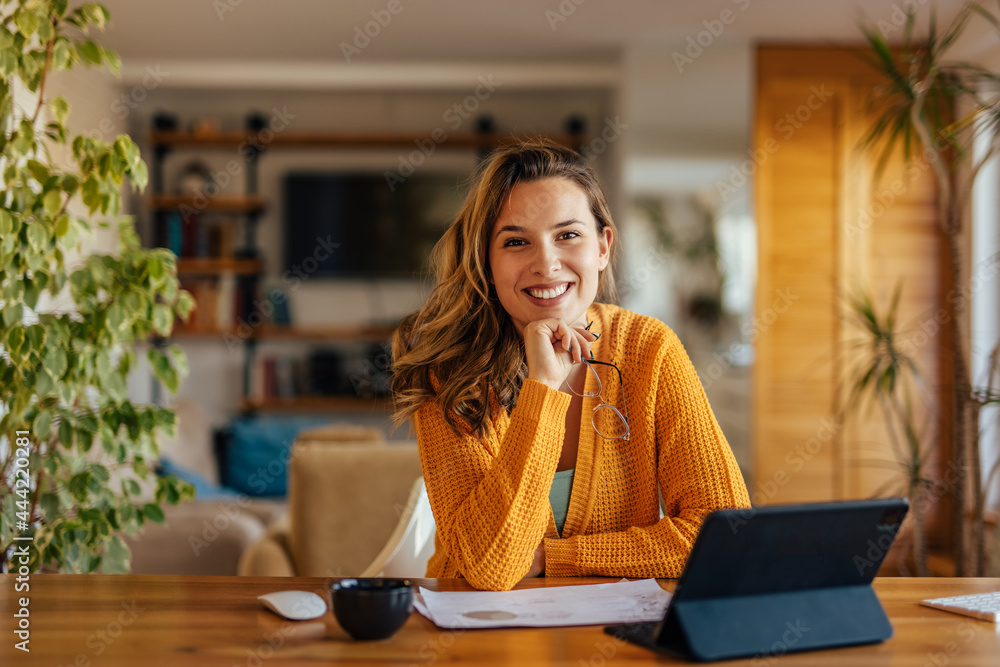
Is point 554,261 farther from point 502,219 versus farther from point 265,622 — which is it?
point 265,622

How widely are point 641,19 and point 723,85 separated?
64 cm

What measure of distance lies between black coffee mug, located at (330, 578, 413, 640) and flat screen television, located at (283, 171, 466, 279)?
14.6 feet

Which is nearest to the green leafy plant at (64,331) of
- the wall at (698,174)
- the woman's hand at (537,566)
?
the woman's hand at (537,566)

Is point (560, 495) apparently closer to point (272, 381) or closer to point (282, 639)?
point (282, 639)

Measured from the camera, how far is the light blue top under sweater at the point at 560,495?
141cm

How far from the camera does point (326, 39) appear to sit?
4480 mm

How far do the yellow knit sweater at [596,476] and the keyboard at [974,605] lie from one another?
310 mm

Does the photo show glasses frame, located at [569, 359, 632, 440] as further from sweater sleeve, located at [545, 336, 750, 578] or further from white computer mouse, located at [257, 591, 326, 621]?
white computer mouse, located at [257, 591, 326, 621]

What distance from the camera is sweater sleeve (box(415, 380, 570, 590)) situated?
1141 mm

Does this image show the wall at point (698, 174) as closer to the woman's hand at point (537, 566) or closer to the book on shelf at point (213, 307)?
the book on shelf at point (213, 307)

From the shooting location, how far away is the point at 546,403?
1.26 meters

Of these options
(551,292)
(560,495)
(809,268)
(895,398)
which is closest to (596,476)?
(560,495)

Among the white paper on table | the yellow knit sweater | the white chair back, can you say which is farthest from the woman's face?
the white paper on table

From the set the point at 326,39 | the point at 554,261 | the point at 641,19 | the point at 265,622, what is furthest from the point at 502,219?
the point at 326,39
